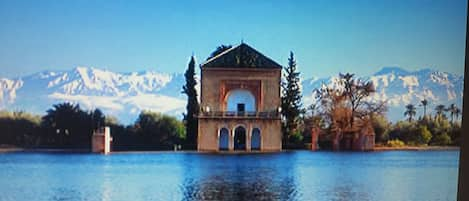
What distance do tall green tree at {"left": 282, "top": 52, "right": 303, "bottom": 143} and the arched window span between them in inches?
8.8

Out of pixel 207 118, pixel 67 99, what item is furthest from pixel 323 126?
pixel 67 99

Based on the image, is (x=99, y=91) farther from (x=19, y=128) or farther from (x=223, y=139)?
(x=223, y=139)

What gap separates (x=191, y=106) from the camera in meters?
5.04

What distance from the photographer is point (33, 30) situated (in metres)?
4.97

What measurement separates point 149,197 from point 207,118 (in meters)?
0.62

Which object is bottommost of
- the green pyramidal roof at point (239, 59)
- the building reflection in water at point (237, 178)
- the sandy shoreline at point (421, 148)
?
the building reflection in water at point (237, 178)

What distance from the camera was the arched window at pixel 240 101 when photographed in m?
4.96

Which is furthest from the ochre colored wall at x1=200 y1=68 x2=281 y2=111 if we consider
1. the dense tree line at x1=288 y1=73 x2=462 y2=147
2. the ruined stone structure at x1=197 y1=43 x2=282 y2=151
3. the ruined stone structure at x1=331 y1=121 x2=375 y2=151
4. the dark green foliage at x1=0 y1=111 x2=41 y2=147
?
the dark green foliage at x1=0 y1=111 x2=41 y2=147

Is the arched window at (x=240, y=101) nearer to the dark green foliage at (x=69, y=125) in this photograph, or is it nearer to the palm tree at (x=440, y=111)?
the dark green foliage at (x=69, y=125)

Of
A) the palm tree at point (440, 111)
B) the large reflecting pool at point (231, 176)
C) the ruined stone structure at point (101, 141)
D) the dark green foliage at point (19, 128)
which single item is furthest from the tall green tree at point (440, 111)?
the dark green foliage at point (19, 128)

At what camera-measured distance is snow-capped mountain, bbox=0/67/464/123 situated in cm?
491

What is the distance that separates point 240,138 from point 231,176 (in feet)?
0.82

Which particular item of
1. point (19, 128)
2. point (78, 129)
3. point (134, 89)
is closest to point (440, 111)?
point (134, 89)

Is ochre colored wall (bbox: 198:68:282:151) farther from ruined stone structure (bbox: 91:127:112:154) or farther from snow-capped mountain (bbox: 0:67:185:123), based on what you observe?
ruined stone structure (bbox: 91:127:112:154)
